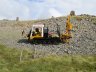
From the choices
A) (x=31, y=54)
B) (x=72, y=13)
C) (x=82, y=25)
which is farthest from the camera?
(x=72, y=13)

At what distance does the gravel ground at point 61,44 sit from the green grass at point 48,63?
2.75 metres

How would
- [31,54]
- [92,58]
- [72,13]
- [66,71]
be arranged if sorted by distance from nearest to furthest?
[66,71]
[92,58]
[31,54]
[72,13]

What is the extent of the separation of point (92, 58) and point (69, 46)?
22.8 ft

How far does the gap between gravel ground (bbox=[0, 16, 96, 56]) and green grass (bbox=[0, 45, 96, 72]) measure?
275 cm

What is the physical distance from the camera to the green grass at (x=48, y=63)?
29906mm

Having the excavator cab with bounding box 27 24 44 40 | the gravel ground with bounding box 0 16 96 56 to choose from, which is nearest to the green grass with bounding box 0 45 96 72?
the gravel ground with bounding box 0 16 96 56

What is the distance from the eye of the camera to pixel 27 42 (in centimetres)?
4378

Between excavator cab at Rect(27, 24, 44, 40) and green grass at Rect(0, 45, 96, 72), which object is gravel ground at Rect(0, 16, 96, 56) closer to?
excavator cab at Rect(27, 24, 44, 40)

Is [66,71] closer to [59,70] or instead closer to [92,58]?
[59,70]

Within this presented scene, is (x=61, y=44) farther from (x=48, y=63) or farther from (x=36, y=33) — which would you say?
(x=48, y=63)

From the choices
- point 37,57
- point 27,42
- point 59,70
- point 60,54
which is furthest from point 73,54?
point 27,42

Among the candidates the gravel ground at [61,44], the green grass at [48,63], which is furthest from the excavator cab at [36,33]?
the green grass at [48,63]

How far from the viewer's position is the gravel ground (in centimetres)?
3807

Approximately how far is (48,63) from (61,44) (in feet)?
34.2
